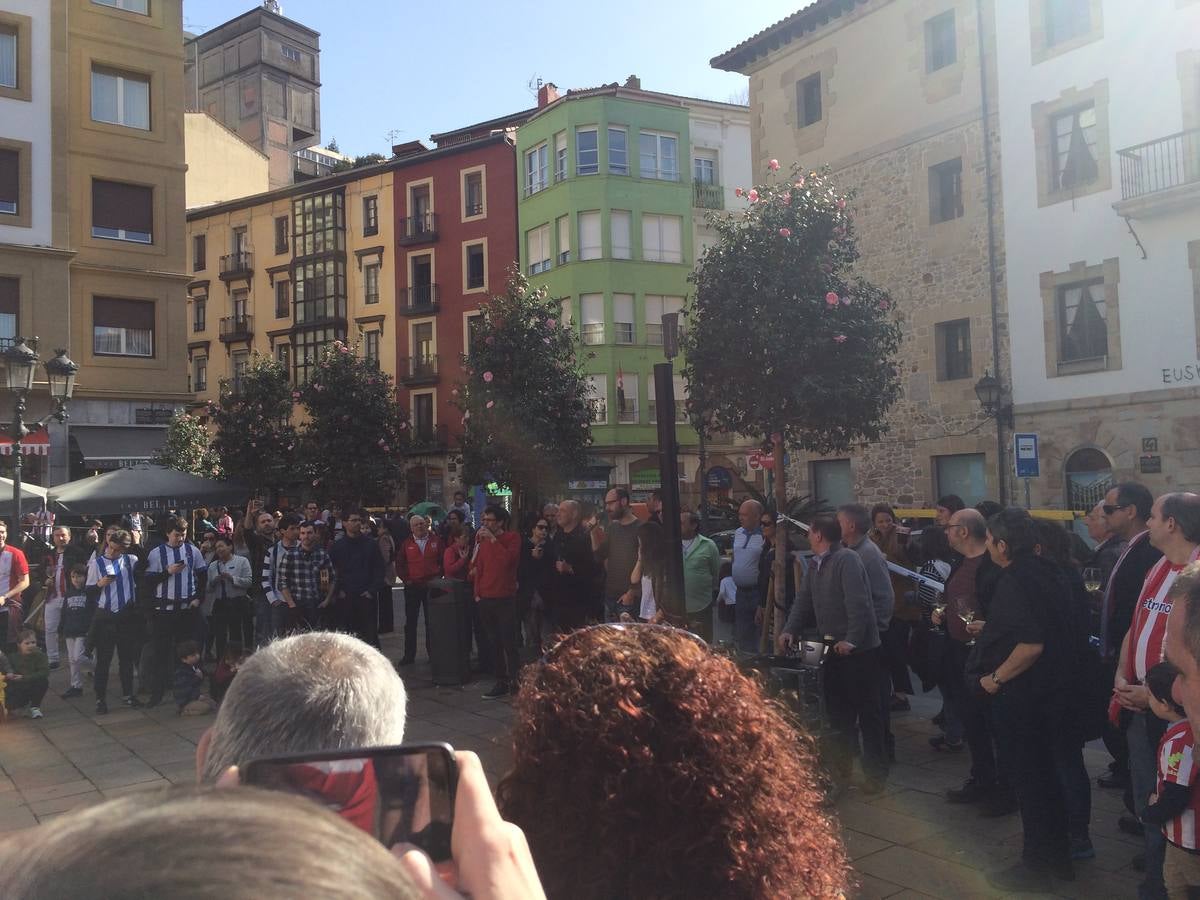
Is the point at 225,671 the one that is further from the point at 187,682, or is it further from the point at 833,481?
the point at 833,481

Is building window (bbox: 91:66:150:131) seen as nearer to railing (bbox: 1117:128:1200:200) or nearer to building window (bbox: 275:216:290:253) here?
building window (bbox: 275:216:290:253)

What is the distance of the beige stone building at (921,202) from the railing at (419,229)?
2056cm

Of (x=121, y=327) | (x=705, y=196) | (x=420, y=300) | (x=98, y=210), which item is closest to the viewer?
(x=98, y=210)

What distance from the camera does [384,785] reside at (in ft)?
3.34

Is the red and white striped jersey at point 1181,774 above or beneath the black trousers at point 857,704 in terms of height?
above

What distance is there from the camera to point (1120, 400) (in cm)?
1972

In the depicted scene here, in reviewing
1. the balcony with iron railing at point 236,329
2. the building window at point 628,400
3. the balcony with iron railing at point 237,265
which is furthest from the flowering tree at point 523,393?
the balcony with iron railing at point 237,265

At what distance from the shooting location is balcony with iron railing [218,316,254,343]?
48.2m

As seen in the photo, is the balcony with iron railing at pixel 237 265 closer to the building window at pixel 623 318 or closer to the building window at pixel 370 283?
the building window at pixel 370 283

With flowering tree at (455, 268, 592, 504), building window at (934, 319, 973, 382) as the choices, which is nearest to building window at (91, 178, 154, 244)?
flowering tree at (455, 268, 592, 504)

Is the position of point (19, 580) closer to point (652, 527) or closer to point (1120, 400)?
point (652, 527)

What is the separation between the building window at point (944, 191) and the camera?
905 inches

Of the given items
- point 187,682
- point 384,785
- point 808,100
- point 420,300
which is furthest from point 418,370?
point 384,785

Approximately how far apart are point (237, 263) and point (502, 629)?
1718 inches
